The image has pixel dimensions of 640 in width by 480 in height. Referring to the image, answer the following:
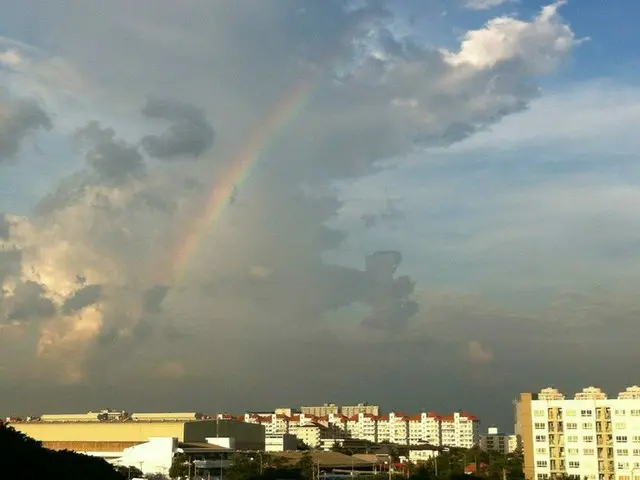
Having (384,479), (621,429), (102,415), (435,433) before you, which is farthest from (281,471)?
(435,433)

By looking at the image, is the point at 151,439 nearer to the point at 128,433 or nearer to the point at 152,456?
the point at 152,456

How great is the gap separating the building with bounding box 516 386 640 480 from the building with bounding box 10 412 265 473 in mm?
40861

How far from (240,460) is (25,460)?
197ft

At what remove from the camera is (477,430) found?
181m

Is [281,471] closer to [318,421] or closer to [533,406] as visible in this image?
[533,406]

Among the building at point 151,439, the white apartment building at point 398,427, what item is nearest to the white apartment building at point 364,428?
the white apartment building at point 398,427

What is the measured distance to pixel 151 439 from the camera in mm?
94250

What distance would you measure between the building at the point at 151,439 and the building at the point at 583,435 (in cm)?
4086

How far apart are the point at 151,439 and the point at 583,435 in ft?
170

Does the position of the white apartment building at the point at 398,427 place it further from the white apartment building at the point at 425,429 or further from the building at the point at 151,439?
the building at the point at 151,439

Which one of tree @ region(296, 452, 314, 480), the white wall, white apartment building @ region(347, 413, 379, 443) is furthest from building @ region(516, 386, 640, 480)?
white apartment building @ region(347, 413, 379, 443)

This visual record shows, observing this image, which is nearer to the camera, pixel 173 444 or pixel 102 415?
pixel 173 444

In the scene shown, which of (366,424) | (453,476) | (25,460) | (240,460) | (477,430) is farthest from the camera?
(366,424)

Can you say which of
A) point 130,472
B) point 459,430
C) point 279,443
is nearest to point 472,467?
point 130,472
